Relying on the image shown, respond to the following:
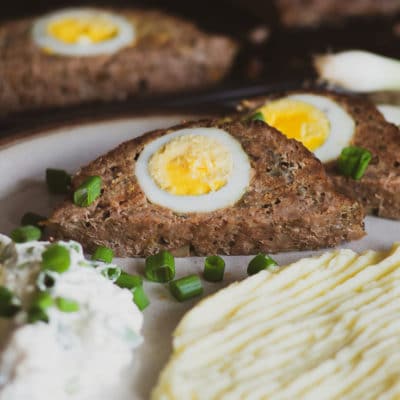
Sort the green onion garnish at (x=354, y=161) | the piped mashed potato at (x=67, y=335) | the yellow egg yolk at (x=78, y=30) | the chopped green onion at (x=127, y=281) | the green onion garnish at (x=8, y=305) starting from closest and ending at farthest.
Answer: the piped mashed potato at (x=67, y=335), the green onion garnish at (x=8, y=305), the chopped green onion at (x=127, y=281), the green onion garnish at (x=354, y=161), the yellow egg yolk at (x=78, y=30)

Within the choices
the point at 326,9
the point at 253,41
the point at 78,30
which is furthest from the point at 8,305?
the point at 326,9

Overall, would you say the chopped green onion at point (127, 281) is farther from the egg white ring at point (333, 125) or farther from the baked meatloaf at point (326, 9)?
the baked meatloaf at point (326, 9)

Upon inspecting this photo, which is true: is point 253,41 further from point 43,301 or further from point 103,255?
point 43,301

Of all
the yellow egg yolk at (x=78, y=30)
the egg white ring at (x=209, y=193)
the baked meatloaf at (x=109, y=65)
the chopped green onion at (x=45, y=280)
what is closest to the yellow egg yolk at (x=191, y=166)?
the egg white ring at (x=209, y=193)

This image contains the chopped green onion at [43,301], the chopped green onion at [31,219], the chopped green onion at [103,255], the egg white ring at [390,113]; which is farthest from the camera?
the egg white ring at [390,113]

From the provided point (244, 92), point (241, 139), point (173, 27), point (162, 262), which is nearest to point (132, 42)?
point (173, 27)
